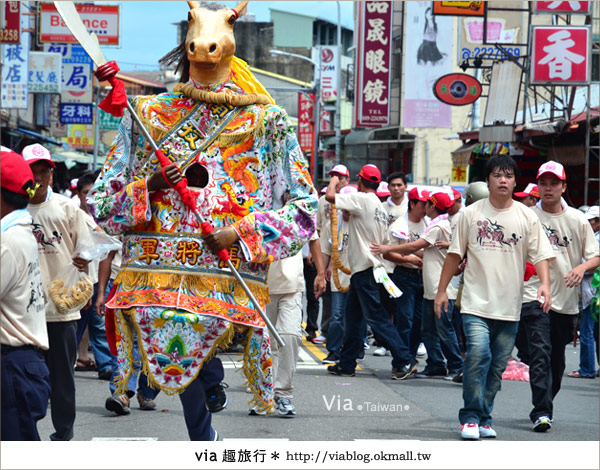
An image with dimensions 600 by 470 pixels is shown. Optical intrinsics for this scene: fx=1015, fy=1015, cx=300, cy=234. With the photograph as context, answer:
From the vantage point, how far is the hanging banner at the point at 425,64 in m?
25.3

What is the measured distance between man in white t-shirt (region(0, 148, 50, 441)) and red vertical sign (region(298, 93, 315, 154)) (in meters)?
35.1

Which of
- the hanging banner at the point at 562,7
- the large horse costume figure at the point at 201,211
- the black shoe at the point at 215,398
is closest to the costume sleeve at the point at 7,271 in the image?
the large horse costume figure at the point at 201,211

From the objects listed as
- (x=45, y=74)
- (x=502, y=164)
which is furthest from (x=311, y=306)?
(x=45, y=74)

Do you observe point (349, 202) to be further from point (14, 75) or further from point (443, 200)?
point (14, 75)

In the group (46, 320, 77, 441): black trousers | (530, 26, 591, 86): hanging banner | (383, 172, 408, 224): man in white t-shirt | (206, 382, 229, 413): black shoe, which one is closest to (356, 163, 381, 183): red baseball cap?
(383, 172, 408, 224): man in white t-shirt

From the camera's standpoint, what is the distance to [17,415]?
13.5ft

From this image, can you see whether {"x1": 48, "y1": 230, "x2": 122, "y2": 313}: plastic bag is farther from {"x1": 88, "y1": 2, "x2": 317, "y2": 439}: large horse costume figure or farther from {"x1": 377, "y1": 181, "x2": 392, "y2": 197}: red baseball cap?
{"x1": 377, "y1": 181, "x2": 392, "y2": 197}: red baseball cap

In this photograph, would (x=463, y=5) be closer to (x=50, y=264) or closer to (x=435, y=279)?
(x=435, y=279)

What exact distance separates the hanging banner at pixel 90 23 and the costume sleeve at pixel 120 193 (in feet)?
64.3

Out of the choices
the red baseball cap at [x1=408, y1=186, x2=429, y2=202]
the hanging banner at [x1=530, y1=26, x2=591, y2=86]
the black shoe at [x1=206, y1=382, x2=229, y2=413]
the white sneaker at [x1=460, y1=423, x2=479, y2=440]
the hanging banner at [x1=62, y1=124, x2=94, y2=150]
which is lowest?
the white sneaker at [x1=460, y1=423, x2=479, y2=440]

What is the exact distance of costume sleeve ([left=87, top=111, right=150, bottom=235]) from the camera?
4262 millimetres

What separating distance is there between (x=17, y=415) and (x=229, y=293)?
1.00 metres

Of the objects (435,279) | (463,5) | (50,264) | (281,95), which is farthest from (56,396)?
(281,95)

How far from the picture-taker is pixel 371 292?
387 inches
